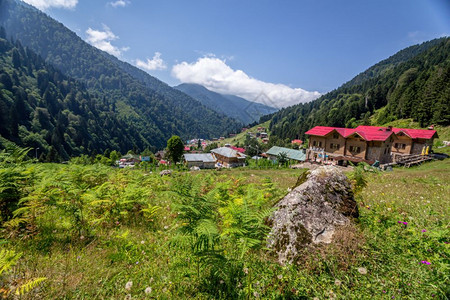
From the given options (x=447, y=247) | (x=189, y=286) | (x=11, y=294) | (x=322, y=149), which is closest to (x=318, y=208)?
(x=447, y=247)

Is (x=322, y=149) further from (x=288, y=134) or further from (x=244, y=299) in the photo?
(x=288, y=134)

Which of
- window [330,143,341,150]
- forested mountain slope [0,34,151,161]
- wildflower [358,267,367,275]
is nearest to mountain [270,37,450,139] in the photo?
window [330,143,341,150]

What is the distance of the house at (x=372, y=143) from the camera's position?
126ft

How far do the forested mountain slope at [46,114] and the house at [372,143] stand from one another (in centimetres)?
11551

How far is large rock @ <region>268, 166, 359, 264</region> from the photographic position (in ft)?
11.9

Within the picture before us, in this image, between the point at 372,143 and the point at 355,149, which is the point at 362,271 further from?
the point at 355,149

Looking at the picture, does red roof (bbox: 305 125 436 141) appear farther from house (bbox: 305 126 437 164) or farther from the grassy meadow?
the grassy meadow

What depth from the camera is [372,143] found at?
40.0 metres

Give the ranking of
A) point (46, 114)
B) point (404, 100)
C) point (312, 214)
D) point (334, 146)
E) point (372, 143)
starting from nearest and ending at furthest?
point (312, 214), point (372, 143), point (334, 146), point (404, 100), point (46, 114)

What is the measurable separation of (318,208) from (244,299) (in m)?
2.46

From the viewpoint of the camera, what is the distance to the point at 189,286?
2818mm

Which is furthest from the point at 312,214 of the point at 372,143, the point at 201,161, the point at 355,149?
the point at 201,161

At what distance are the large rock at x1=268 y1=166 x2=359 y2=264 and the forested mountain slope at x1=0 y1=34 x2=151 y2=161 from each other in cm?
12057

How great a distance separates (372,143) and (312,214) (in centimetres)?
4565
